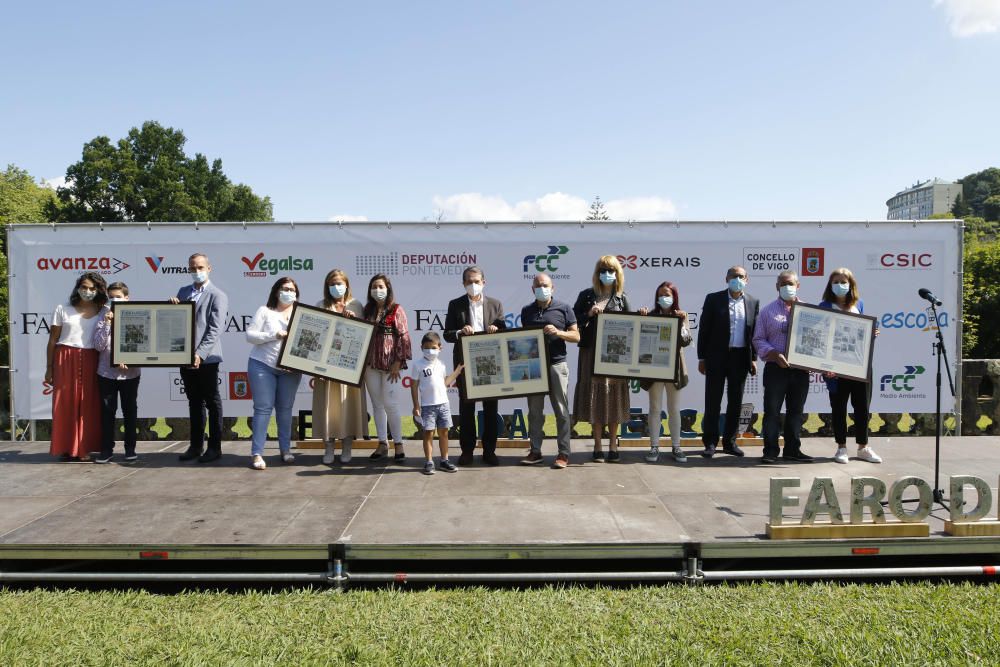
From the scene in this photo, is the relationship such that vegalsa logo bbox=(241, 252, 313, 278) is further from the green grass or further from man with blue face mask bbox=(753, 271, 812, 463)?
man with blue face mask bbox=(753, 271, 812, 463)

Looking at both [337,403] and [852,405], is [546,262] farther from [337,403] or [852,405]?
[852,405]

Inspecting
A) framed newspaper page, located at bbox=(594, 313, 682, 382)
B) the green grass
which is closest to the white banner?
framed newspaper page, located at bbox=(594, 313, 682, 382)

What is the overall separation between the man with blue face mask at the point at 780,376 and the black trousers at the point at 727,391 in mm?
223

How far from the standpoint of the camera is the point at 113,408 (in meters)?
7.09

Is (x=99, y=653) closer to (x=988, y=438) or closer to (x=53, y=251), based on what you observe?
(x=53, y=251)

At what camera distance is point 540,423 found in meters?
6.88

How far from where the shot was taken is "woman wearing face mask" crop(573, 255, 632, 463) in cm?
677

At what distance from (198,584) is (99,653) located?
105 centimetres

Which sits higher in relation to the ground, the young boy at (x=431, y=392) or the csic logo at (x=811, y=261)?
the csic logo at (x=811, y=261)

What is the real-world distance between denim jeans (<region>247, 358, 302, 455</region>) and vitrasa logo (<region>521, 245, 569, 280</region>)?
302 cm

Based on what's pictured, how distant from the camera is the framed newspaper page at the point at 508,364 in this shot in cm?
656

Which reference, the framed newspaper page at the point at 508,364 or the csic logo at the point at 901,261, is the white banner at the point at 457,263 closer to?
the csic logo at the point at 901,261

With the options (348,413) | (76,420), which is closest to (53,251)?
(76,420)

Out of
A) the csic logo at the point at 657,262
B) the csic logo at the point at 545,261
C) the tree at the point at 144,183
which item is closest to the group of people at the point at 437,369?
the csic logo at the point at 657,262
